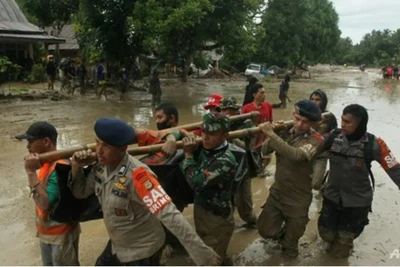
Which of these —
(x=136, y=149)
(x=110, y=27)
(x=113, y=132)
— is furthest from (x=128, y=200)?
(x=110, y=27)

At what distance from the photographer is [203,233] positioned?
11.0ft

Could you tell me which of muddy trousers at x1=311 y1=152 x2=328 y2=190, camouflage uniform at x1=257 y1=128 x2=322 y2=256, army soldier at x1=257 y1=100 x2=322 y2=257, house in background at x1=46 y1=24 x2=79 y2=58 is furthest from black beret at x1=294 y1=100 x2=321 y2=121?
house in background at x1=46 y1=24 x2=79 y2=58

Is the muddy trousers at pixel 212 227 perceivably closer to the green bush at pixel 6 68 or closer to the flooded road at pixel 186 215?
the flooded road at pixel 186 215

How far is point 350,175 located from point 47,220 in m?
2.58

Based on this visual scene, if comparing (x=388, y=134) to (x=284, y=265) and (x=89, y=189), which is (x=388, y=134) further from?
(x=89, y=189)

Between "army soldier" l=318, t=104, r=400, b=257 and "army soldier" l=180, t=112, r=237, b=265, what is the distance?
1.16 meters

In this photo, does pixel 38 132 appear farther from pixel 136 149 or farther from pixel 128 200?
pixel 128 200

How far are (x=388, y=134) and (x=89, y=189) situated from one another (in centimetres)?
990

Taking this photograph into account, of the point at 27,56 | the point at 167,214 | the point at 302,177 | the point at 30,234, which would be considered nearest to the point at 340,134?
the point at 302,177

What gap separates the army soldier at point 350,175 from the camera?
12.0ft

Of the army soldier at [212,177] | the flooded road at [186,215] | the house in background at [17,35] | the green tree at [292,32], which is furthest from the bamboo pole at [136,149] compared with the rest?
the green tree at [292,32]

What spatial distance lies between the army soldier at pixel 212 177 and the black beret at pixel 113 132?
674 mm

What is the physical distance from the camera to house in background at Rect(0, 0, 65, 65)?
18.2m

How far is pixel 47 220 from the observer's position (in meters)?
2.77
